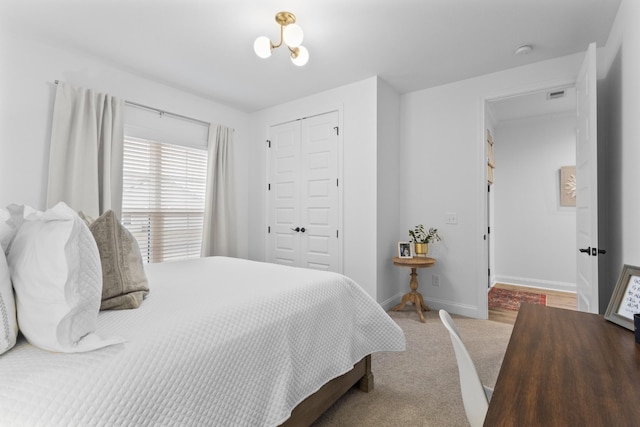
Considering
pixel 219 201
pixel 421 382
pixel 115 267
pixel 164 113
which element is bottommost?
pixel 421 382

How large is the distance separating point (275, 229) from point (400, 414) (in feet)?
9.50

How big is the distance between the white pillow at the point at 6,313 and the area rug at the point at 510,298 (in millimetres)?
4145

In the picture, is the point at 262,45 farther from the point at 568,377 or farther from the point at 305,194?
the point at 568,377

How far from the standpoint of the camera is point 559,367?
900 mm

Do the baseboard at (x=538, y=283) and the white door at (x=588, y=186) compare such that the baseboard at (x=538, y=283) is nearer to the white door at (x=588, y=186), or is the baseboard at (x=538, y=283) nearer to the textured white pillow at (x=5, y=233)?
the white door at (x=588, y=186)

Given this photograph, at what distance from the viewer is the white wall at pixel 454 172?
3.27 m

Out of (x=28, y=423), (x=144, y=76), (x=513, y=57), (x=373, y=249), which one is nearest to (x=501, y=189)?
(x=513, y=57)

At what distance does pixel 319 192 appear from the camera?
3797 mm

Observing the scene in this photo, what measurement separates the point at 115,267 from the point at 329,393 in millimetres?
1208

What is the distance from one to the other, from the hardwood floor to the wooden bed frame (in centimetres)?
205

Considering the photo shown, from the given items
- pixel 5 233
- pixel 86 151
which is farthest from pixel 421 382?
pixel 86 151

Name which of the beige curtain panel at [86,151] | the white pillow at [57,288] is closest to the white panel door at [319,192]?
the beige curtain panel at [86,151]

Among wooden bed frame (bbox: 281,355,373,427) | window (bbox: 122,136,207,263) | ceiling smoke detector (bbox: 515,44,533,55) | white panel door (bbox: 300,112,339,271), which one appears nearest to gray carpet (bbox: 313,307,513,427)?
wooden bed frame (bbox: 281,355,373,427)

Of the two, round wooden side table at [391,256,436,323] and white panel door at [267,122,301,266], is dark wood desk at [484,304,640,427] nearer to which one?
round wooden side table at [391,256,436,323]
